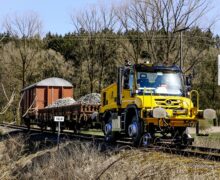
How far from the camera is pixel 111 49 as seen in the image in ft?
199

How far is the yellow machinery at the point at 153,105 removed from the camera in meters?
14.5

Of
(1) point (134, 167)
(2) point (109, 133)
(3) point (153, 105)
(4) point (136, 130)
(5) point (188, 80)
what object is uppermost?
(5) point (188, 80)

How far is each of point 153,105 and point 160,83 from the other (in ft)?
4.05

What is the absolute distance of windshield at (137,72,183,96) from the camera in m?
15.4

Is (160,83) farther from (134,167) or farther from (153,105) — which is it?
(134,167)

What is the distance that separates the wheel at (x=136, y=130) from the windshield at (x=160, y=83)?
3.48 feet

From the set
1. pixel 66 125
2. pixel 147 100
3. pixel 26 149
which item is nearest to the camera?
pixel 147 100

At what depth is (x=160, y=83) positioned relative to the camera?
15555 millimetres

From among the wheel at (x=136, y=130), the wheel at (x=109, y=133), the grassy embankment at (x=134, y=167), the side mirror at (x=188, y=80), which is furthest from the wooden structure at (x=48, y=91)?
the grassy embankment at (x=134, y=167)

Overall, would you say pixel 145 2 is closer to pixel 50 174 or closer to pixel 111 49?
pixel 111 49

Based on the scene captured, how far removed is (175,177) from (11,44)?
56058 mm

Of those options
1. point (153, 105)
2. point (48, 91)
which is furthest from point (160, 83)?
point (48, 91)

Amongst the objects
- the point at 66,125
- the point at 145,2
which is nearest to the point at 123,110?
the point at 66,125

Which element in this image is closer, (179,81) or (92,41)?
(179,81)
